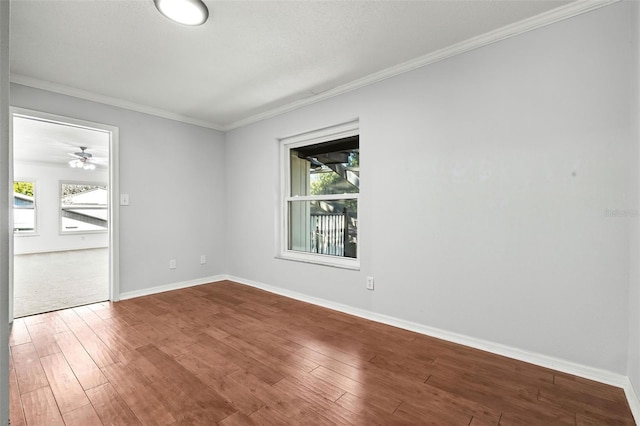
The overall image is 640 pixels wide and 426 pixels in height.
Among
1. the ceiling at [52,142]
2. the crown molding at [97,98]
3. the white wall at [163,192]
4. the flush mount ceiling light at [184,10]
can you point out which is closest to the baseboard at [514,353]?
the white wall at [163,192]

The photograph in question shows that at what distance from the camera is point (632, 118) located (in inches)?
67.6

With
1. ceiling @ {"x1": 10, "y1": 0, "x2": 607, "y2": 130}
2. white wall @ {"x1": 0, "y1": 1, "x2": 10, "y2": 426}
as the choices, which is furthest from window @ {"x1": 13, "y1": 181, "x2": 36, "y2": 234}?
white wall @ {"x1": 0, "y1": 1, "x2": 10, "y2": 426}

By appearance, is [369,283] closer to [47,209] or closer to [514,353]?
[514,353]

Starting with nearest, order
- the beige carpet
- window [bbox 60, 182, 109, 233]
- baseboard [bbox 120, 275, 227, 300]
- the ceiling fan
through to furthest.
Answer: the beige carpet
baseboard [bbox 120, 275, 227, 300]
the ceiling fan
window [bbox 60, 182, 109, 233]

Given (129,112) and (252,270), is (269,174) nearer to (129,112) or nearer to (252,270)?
(252,270)

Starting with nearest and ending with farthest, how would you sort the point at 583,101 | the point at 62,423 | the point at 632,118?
the point at 62,423 → the point at 632,118 → the point at 583,101

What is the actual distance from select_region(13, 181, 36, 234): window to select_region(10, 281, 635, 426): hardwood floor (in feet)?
21.8

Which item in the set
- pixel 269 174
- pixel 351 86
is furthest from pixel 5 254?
pixel 269 174

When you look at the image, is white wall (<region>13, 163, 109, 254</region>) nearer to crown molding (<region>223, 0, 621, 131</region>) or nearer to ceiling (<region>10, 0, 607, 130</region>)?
ceiling (<region>10, 0, 607, 130</region>)

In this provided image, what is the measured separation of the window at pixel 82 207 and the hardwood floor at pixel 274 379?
22.8 feet

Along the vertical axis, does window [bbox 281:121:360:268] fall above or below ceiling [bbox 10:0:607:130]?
below

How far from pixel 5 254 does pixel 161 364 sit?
5.91 ft

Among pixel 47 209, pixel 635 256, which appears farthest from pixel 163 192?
pixel 47 209

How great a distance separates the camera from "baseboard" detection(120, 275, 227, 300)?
3.61m
